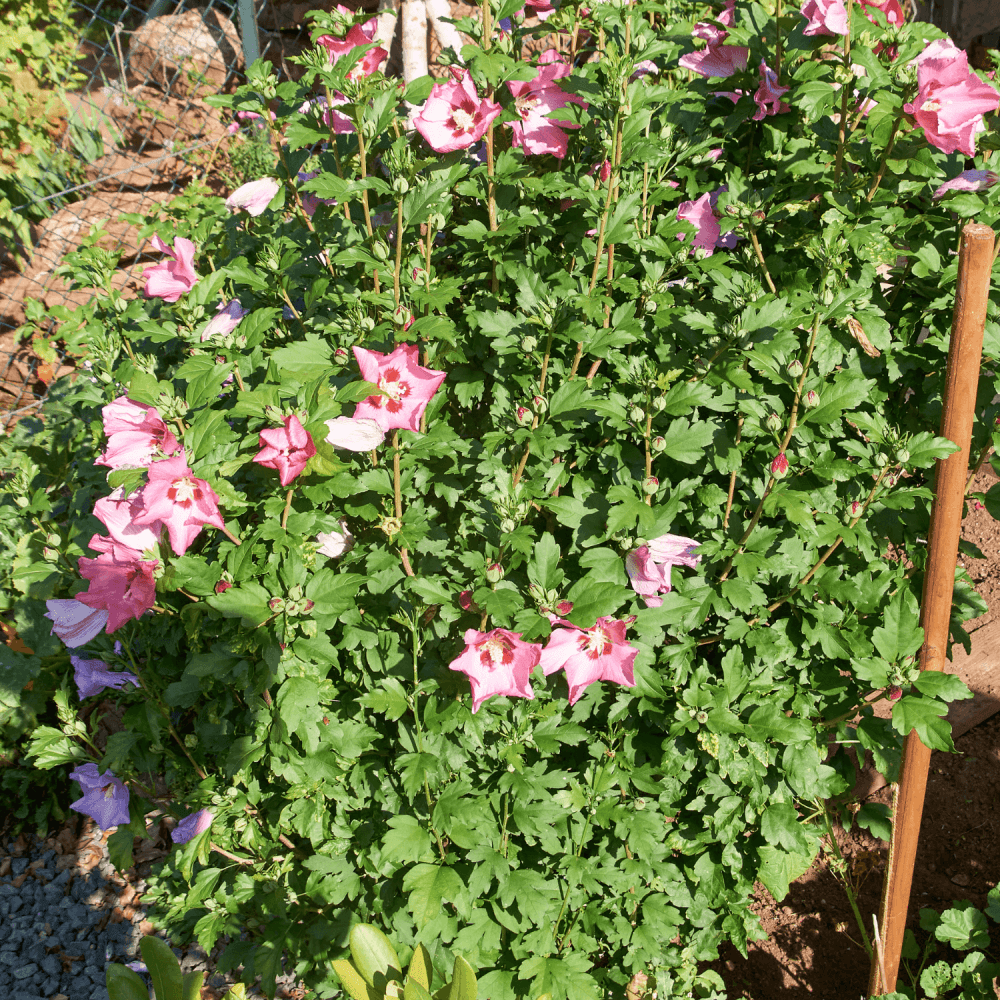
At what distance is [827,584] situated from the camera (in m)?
1.60

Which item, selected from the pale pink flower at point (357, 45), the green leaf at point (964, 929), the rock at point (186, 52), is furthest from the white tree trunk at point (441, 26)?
the green leaf at point (964, 929)

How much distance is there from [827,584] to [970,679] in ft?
4.67

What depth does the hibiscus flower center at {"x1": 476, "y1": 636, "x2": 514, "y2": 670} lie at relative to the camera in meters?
1.42

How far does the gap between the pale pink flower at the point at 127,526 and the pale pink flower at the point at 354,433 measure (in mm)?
350

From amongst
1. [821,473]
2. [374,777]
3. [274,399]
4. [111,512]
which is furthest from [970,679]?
[111,512]

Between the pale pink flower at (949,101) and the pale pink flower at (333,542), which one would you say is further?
the pale pink flower at (333,542)

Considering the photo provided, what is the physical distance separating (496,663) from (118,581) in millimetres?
698

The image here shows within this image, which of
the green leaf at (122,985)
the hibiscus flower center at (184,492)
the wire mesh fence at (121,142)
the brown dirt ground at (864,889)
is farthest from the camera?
the wire mesh fence at (121,142)

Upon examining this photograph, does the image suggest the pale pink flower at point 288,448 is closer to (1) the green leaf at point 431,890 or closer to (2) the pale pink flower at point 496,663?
(2) the pale pink flower at point 496,663

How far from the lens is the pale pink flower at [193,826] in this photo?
1.65 metres

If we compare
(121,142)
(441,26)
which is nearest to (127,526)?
(441,26)

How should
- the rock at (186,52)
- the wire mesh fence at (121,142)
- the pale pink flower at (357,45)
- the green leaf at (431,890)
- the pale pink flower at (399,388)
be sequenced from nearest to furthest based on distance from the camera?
the pale pink flower at (399,388) < the green leaf at (431,890) < the pale pink flower at (357,45) < the wire mesh fence at (121,142) < the rock at (186,52)

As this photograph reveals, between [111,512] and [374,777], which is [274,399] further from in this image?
[374,777]

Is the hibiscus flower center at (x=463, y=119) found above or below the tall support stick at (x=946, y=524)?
above
